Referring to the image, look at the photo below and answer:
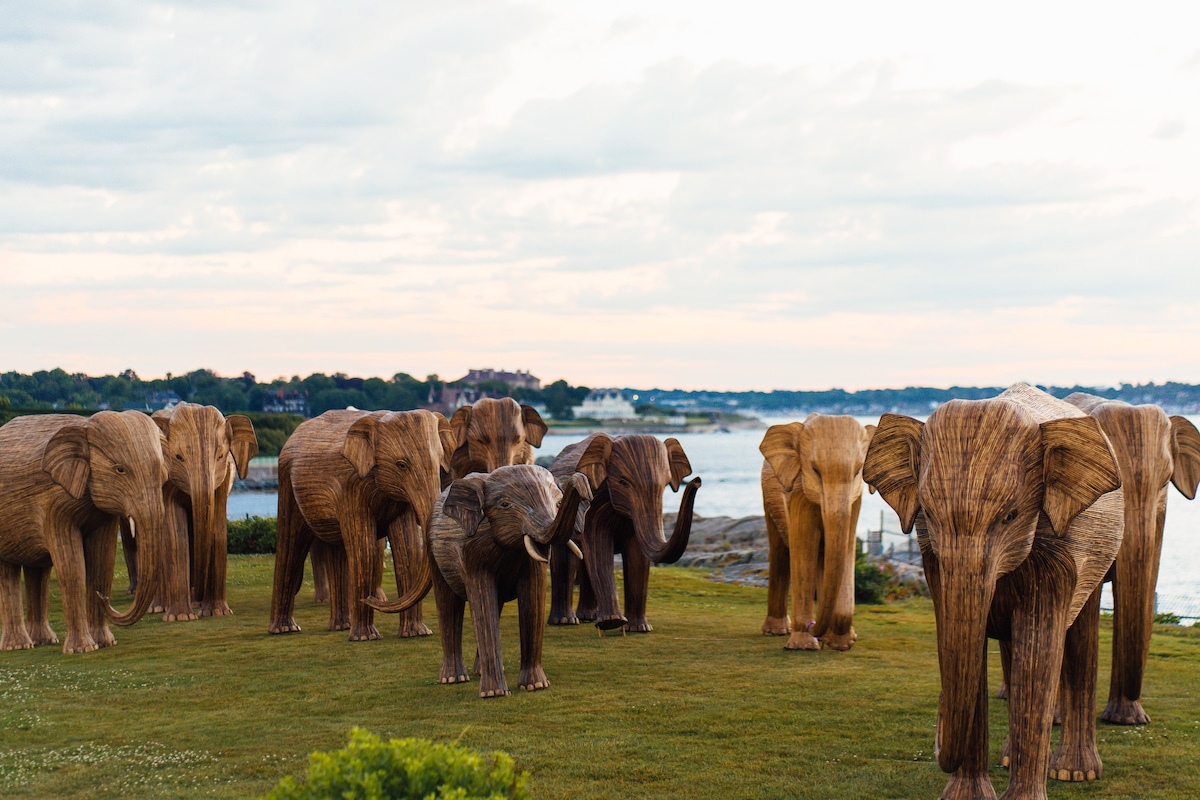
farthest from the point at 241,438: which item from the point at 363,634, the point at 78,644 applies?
the point at 363,634

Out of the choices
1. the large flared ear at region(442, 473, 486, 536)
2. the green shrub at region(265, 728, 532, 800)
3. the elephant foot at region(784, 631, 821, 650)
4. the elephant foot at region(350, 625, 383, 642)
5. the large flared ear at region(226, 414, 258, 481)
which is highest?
the large flared ear at region(226, 414, 258, 481)

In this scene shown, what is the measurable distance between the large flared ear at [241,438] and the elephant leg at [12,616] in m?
3.55

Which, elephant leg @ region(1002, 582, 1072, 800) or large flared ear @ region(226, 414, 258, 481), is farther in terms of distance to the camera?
large flared ear @ region(226, 414, 258, 481)

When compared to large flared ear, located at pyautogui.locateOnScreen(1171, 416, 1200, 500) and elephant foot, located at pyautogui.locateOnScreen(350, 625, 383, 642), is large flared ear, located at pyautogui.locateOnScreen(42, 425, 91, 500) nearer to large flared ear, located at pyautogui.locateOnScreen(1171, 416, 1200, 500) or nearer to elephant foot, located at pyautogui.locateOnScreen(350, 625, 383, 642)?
elephant foot, located at pyautogui.locateOnScreen(350, 625, 383, 642)

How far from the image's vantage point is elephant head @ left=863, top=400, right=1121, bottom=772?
209 inches

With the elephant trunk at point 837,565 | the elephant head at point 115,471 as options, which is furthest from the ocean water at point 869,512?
the elephant head at point 115,471

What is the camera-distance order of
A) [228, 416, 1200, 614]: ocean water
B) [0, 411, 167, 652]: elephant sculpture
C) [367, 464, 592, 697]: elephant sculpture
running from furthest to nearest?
[228, 416, 1200, 614]: ocean water → [0, 411, 167, 652]: elephant sculpture → [367, 464, 592, 697]: elephant sculpture

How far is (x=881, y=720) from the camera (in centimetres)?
826

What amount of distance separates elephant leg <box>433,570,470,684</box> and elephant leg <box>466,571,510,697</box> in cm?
46

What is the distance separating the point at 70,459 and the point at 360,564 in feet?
10.4

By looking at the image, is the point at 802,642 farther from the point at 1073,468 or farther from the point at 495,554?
the point at 1073,468

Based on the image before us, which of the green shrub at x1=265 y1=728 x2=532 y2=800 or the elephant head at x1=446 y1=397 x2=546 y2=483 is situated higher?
the elephant head at x1=446 y1=397 x2=546 y2=483

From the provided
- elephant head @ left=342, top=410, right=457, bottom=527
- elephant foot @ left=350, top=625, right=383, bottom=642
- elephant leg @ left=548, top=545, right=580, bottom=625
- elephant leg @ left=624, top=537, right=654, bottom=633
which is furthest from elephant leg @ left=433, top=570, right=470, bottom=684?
elephant leg @ left=548, top=545, right=580, bottom=625

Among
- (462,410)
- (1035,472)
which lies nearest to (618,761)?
(1035,472)
